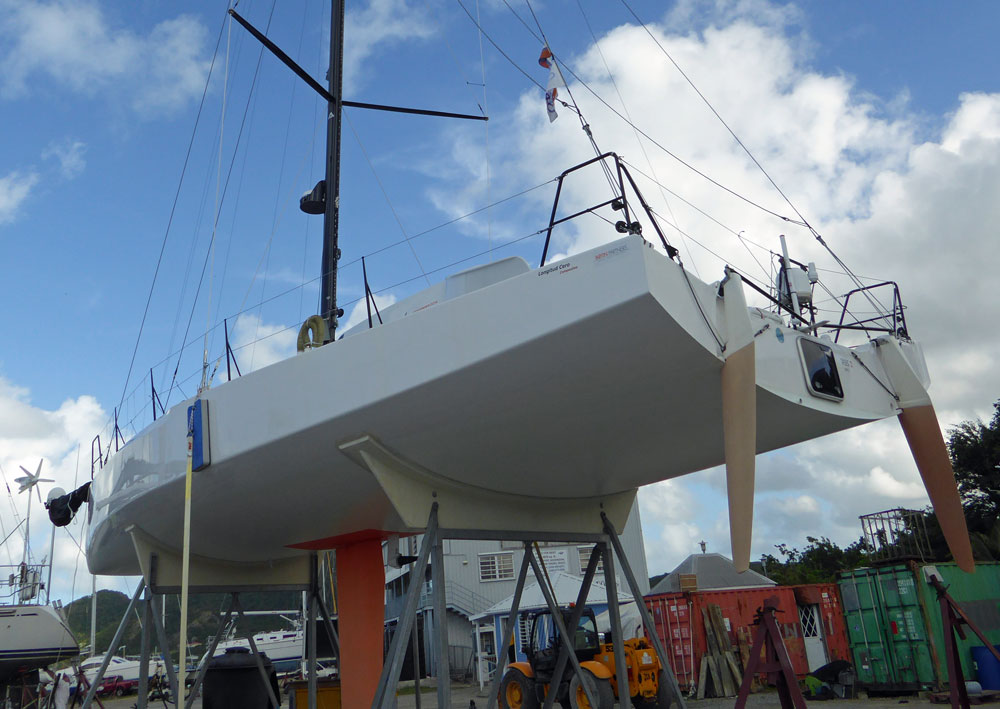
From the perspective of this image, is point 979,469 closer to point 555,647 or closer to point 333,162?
point 555,647

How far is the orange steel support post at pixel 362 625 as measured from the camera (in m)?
7.45

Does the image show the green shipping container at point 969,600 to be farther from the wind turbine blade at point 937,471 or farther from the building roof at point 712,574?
the building roof at point 712,574

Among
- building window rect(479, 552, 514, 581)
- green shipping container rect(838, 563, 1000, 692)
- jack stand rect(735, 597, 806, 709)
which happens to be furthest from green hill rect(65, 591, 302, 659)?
jack stand rect(735, 597, 806, 709)

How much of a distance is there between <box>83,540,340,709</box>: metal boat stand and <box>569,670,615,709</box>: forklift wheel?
9.92ft

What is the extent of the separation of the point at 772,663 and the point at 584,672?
4.64m

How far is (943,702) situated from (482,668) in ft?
37.8

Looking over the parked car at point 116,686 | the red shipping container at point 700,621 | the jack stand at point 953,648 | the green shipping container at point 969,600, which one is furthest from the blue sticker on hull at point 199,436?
the parked car at point 116,686

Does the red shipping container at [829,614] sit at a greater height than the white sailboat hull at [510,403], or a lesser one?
lesser

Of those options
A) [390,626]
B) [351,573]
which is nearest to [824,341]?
[351,573]

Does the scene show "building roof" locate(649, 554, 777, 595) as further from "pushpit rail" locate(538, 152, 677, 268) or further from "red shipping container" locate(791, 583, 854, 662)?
"pushpit rail" locate(538, 152, 677, 268)

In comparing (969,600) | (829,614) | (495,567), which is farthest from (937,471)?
Answer: (495,567)

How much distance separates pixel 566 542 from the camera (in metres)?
7.64

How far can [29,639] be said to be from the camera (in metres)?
13.8

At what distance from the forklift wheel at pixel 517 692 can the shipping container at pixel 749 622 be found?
3759 mm
